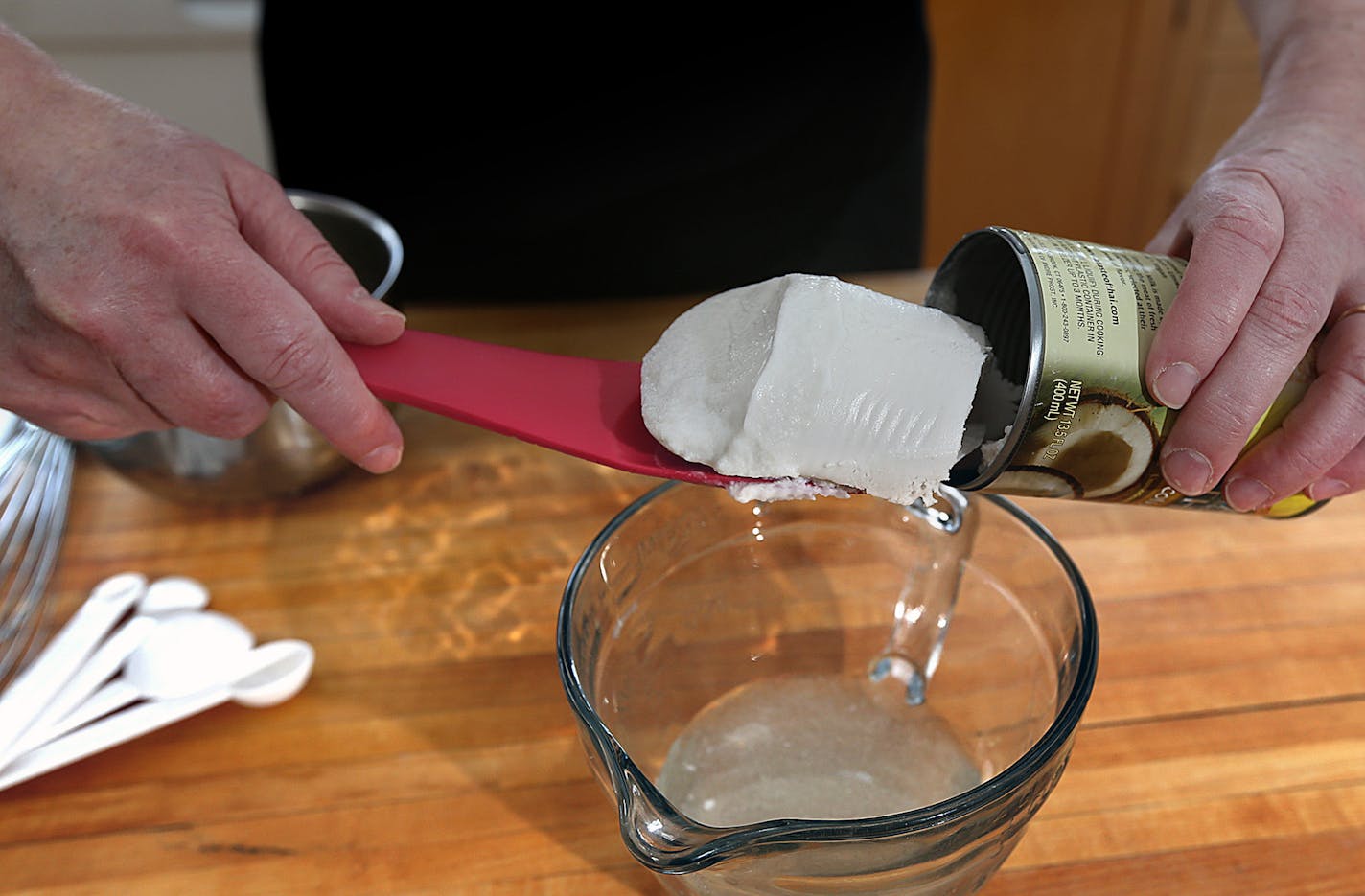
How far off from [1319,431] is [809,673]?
338 millimetres

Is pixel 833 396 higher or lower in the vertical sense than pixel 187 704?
higher

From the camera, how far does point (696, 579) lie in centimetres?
75

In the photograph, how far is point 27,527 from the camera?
871 millimetres

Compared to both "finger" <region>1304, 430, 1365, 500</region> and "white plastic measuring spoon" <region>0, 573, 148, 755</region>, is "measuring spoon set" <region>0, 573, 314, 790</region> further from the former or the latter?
"finger" <region>1304, 430, 1365, 500</region>

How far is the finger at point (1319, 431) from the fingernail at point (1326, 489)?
3cm

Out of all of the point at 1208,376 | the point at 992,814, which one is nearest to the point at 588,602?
the point at 992,814

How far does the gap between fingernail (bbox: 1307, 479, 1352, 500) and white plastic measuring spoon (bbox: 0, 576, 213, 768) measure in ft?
2.37

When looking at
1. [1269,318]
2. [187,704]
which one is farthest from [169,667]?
[1269,318]

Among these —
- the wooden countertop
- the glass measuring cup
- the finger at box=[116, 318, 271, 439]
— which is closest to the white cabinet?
the wooden countertop

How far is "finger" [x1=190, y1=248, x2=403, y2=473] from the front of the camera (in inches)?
26.1

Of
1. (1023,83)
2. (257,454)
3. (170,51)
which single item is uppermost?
(257,454)

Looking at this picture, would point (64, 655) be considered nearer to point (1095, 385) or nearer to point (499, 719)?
point (499, 719)

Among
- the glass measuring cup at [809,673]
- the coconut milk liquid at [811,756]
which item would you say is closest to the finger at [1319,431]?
the glass measuring cup at [809,673]

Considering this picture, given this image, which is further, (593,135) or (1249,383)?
(593,135)
